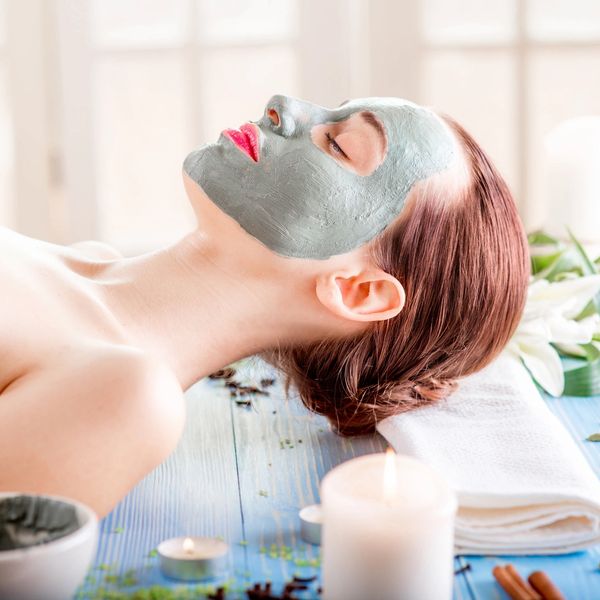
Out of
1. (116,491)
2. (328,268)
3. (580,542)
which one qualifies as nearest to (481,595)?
(580,542)

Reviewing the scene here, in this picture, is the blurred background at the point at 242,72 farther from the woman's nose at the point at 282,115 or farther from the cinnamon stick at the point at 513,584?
the cinnamon stick at the point at 513,584

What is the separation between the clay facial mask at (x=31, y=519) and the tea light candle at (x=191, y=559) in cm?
20

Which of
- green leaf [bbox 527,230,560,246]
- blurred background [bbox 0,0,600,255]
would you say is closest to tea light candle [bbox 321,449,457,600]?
green leaf [bbox 527,230,560,246]

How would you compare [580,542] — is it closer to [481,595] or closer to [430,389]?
[481,595]

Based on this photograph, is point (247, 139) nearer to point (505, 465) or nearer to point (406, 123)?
point (406, 123)

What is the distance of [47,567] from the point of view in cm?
97

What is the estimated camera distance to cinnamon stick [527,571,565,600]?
1139 mm

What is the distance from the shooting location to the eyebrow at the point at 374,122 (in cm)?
158

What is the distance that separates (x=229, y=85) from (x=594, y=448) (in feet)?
6.43

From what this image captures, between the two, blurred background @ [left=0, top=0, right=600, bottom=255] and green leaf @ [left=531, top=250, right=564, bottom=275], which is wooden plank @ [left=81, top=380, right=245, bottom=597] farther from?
blurred background @ [left=0, top=0, right=600, bottom=255]

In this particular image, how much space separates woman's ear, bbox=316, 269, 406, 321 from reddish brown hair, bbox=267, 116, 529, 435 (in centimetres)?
2

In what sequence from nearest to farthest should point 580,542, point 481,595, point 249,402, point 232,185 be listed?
point 481,595, point 580,542, point 232,185, point 249,402

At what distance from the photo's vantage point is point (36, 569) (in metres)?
0.97

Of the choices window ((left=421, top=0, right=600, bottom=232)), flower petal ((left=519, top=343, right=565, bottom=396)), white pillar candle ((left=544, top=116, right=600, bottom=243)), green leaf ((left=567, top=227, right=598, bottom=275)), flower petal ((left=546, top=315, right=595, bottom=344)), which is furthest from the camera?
window ((left=421, top=0, right=600, bottom=232))
